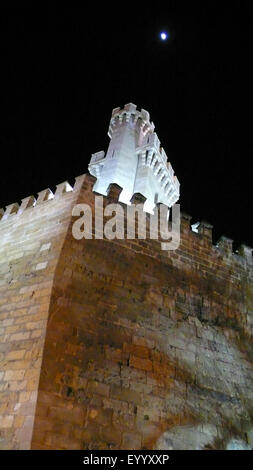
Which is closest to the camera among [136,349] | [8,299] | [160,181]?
[136,349]

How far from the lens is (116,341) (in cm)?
618

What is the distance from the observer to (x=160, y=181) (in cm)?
1823

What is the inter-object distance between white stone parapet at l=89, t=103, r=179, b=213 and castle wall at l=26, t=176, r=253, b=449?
7.92 meters

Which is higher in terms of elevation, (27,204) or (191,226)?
(27,204)

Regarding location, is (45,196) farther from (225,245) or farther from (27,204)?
(225,245)

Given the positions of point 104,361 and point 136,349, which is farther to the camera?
point 136,349

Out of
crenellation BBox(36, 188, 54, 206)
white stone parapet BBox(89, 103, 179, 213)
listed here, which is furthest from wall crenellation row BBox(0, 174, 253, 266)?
white stone parapet BBox(89, 103, 179, 213)

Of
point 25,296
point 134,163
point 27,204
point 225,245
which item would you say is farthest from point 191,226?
point 134,163

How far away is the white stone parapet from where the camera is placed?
52.5 feet

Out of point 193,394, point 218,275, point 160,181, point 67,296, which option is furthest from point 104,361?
point 160,181

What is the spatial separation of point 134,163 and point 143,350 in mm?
11964

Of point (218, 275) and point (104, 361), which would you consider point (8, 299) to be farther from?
point (218, 275)

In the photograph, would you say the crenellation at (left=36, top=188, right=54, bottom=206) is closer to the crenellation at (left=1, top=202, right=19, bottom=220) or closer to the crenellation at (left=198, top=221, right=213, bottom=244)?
the crenellation at (left=1, top=202, right=19, bottom=220)

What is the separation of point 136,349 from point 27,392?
1.92 meters
